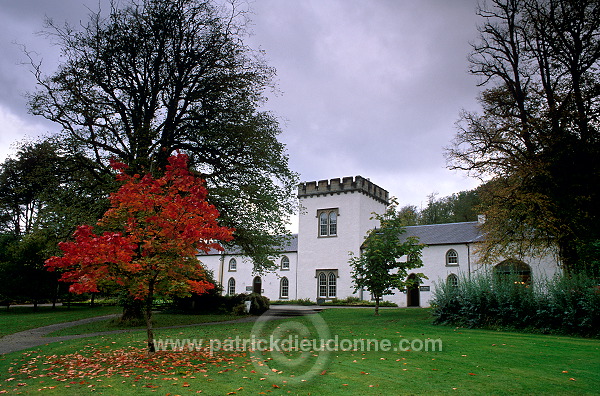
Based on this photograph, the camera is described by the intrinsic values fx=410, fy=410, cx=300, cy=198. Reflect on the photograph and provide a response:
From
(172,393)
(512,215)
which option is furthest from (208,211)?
(512,215)

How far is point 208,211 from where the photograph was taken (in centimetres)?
980

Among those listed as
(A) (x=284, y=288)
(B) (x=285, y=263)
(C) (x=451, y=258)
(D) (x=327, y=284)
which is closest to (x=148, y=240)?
(C) (x=451, y=258)

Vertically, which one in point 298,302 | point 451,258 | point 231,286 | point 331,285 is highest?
point 451,258

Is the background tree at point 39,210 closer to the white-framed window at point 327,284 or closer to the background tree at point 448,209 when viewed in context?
the white-framed window at point 327,284

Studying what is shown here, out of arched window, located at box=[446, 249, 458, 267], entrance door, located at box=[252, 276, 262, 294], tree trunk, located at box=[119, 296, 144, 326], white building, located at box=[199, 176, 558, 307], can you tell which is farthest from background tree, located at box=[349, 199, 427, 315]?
entrance door, located at box=[252, 276, 262, 294]

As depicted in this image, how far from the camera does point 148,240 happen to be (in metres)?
9.63

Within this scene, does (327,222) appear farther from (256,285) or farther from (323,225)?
(256,285)

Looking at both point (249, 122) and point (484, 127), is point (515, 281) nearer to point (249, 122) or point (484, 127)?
point (484, 127)

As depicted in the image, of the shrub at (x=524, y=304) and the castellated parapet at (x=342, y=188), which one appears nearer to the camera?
the shrub at (x=524, y=304)

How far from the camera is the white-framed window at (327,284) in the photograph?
122 feet

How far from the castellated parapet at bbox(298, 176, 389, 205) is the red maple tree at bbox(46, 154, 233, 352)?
90.6ft

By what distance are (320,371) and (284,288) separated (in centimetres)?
3299

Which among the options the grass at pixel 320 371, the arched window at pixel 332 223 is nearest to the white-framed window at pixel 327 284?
the arched window at pixel 332 223

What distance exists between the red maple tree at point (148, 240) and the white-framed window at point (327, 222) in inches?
1136
